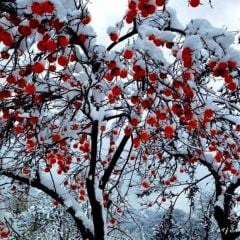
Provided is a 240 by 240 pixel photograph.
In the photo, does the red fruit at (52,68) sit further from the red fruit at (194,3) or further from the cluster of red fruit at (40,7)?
the red fruit at (194,3)

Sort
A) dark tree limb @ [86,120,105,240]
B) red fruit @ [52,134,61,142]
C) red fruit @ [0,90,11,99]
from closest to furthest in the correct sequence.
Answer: red fruit @ [0,90,11,99], red fruit @ [52,134,61,142], dark tree limb @ [86,120,105,240]

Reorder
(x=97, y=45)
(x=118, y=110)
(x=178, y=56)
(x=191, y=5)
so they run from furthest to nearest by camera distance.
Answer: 1. (x=118, y=110)
2. (x=97, y=45)
3. (x=178, y=56)
4. (x=191, y=5)

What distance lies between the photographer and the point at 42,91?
12.4ft

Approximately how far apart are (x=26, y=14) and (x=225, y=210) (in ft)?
19.2

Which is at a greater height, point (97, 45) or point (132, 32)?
point (132, 32)

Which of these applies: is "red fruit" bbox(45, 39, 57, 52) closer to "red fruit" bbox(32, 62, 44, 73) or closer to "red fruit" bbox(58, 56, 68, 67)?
"red fruit" bbox(32, 62, 44, 73)

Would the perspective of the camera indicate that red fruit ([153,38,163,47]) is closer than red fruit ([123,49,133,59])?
No

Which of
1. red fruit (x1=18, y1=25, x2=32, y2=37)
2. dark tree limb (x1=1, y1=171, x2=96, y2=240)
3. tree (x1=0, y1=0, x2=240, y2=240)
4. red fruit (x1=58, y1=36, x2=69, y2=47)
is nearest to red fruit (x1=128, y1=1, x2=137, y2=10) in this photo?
tree (x1=0, y1=0, x2=240, y2=240)

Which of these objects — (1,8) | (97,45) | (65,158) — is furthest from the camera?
(65,158)

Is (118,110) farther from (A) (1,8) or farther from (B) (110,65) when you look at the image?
(A) (1,8)

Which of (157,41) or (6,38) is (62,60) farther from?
(157,41)

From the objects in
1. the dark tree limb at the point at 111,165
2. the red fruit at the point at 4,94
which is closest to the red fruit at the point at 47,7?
the red fruit at the point at 4,94

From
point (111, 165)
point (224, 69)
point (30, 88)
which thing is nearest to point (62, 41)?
point (30, 88)

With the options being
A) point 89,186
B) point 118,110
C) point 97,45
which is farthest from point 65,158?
point 97,45
